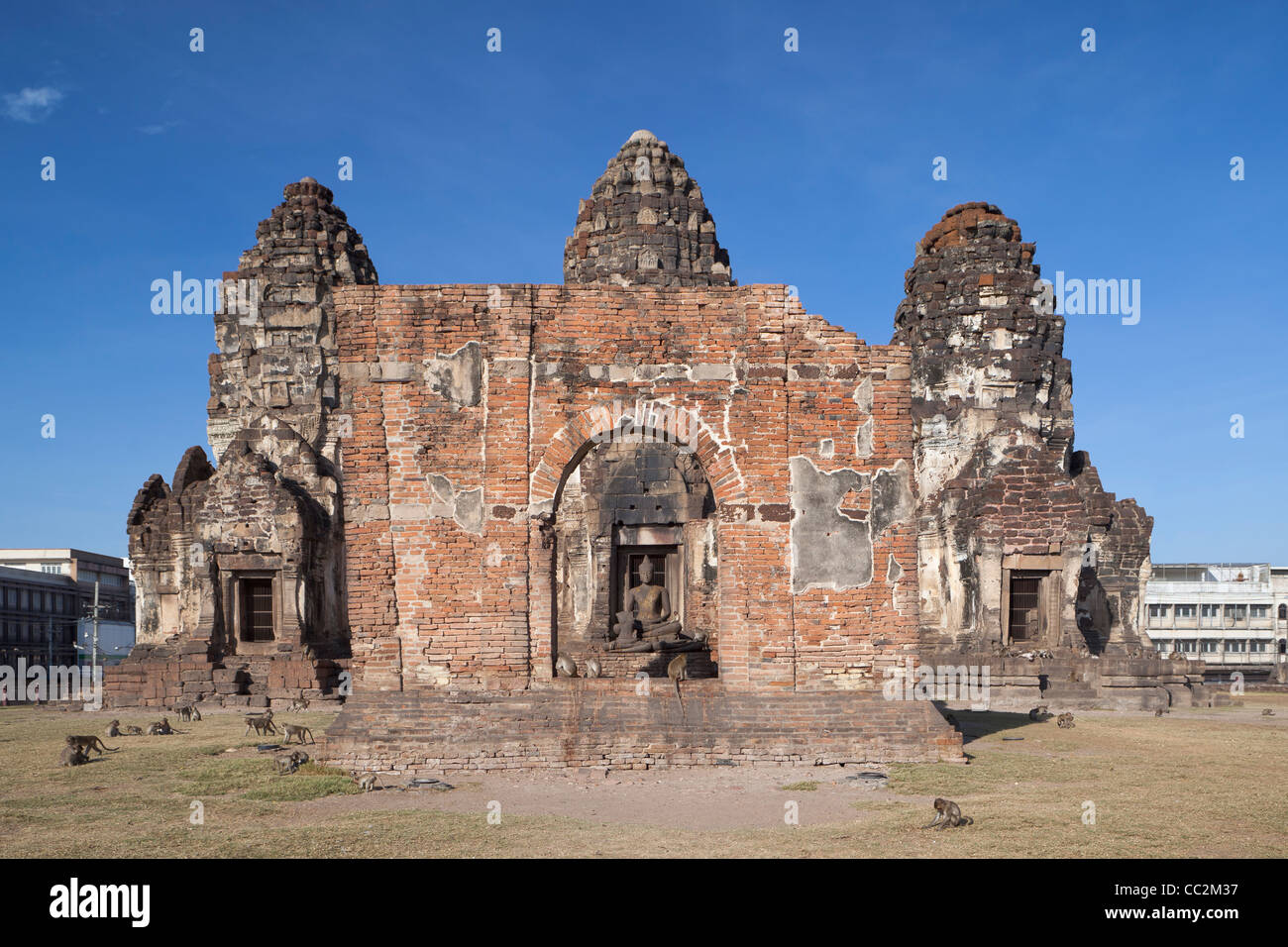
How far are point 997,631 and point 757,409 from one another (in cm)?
1190

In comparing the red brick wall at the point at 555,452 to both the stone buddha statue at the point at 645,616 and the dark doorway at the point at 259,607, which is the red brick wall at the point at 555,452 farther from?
the dark doorway at the point at 259,607

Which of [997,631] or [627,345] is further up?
[627,345]

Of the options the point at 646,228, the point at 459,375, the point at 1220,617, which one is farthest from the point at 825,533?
the point at 1220,617

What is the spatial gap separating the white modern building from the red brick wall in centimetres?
4570

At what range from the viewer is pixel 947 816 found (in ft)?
26.7

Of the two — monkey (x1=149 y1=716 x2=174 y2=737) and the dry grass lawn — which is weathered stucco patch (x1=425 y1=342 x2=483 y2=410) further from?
monkey (x1=149 y1=716 x2=174 y2=737)

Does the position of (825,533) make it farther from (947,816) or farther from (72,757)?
(72,757)

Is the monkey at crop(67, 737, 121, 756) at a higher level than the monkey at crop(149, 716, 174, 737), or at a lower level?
higher

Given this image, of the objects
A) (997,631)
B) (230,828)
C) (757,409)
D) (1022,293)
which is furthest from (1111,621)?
(230,828)

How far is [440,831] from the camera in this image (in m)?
8.10

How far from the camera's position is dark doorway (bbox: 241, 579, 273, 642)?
72.6ft

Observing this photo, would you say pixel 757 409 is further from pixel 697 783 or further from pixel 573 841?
pixel 573 841

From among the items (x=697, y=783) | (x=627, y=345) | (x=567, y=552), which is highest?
(x=627, y=345)

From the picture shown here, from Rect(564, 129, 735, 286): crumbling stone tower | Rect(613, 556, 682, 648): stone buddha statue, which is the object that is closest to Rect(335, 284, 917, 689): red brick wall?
Rect(613, 556, 682, 648): stone buddha statue
